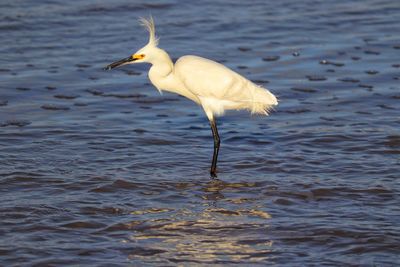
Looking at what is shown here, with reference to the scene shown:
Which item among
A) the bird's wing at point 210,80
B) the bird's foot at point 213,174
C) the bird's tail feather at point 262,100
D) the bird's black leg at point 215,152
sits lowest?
the bird's foot at point 213,174

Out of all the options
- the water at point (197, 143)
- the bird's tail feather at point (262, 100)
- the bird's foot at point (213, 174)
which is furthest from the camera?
the bird's tail feather at point (262, 100)

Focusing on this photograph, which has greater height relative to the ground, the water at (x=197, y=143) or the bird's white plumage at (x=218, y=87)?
the bird's white plumage at (x=218, y=87)

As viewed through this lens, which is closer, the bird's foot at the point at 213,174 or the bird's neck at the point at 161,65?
the bird's foot at the point at 213,174

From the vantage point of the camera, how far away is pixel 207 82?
28.0 ft

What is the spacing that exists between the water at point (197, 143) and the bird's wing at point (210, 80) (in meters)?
0.58

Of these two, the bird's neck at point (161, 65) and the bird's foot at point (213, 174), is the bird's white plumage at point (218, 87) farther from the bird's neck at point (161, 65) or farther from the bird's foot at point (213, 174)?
the bird's foot at point (213, 174)

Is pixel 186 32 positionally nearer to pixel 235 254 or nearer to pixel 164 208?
pixel 164 208

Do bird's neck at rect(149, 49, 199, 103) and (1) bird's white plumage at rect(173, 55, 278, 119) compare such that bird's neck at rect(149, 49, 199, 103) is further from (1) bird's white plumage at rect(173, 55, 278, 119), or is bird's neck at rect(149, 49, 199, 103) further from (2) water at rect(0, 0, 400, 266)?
(2) water at rect(0, 0, 400, 266)

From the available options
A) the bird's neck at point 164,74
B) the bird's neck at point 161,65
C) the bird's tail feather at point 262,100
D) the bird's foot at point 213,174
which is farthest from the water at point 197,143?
the bird's neck at point 161,65

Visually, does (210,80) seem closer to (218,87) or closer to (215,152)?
(218,87)

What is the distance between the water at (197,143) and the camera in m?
6.46

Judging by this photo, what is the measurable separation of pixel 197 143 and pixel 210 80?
2.78ft

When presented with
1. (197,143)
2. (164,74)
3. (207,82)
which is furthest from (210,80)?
(197,143)

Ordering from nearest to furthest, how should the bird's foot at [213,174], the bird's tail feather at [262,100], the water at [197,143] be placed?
the water at [197,143], the bird's foot at [213,174], the bird's tail feather at [262,100]
